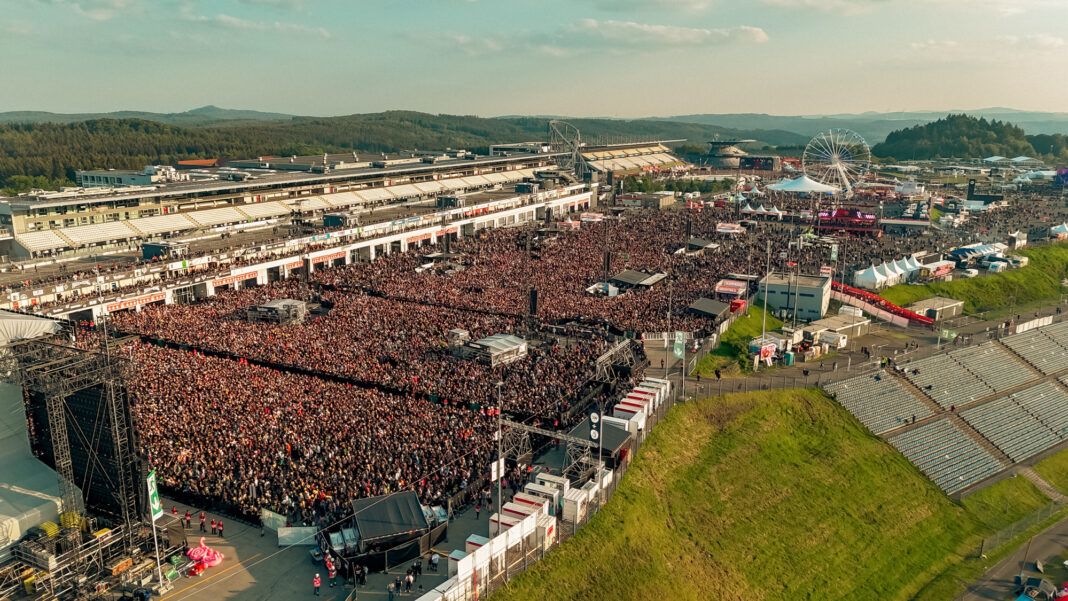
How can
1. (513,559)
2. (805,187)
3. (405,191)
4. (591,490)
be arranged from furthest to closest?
1. (805,187)
2. (405,191)
3. (591,490)
4. (513,559)

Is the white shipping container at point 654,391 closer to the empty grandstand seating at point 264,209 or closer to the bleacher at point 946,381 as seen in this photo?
the bleacher at point 946,381

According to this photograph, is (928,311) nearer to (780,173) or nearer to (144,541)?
(144,541)

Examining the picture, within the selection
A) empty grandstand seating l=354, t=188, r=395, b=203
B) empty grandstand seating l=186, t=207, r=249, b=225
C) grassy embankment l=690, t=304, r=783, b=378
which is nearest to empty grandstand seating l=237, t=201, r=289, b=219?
empty grandstand seating l=186, t=207, r=249, b=225

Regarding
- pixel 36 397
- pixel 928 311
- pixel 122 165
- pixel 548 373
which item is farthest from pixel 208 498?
pixel 122 165

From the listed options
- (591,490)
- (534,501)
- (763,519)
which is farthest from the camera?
(763,519)

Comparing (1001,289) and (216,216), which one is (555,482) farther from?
(216,216)

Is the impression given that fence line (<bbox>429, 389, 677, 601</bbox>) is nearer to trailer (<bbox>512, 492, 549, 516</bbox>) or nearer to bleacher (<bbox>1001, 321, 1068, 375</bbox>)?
trailer (<bbox>512, 492, 549, 516</bbox>)

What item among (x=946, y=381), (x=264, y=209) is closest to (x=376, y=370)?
(x=946, y=381)
